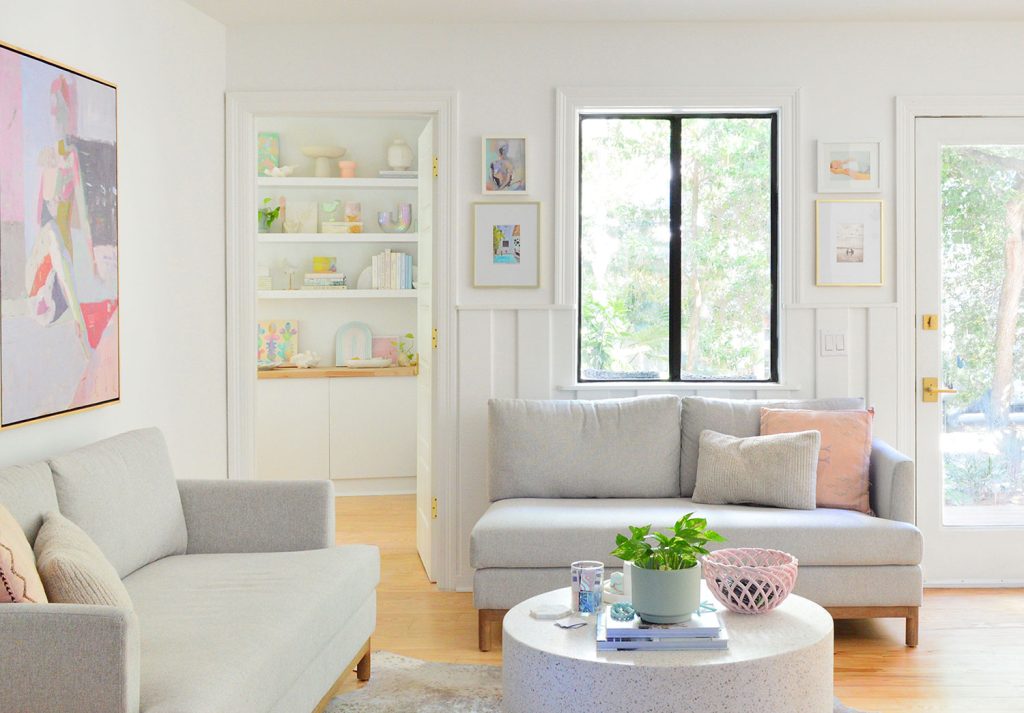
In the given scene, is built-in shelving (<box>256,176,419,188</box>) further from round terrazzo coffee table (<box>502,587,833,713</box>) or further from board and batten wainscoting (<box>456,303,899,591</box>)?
round terrazzo coffee table (<box>502,587,833,713</box>)

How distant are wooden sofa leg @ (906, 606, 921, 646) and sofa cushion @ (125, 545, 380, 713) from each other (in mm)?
1967

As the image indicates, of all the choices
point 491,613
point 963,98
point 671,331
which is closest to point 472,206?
point 671,331

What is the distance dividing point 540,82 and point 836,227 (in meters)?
1.48

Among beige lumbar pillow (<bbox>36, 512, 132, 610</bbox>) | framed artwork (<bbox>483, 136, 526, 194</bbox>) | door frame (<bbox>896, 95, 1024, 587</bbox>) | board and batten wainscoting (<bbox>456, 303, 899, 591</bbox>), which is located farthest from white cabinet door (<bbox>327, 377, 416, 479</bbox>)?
beige lumbar pillow (<bbox>36, 512, 132, 610</bbox>)

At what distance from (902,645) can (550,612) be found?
67.2 inches

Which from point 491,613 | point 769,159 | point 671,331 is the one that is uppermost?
point 769,159

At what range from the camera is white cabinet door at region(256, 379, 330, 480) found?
684 centimetres

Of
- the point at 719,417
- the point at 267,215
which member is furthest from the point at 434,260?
the point at 267,215

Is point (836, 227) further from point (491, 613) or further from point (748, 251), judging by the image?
point (491, 613)

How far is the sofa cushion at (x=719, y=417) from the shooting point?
4480 millimetres

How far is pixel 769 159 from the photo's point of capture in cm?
495

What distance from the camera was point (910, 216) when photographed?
4824mm

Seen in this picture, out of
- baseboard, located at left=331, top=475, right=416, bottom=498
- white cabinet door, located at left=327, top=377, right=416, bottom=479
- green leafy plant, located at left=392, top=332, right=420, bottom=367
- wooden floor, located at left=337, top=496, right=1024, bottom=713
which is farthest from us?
green leafy plant, located at left=392, top=332, right=420, bottom=367

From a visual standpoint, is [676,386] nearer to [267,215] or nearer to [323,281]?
[323,281]
